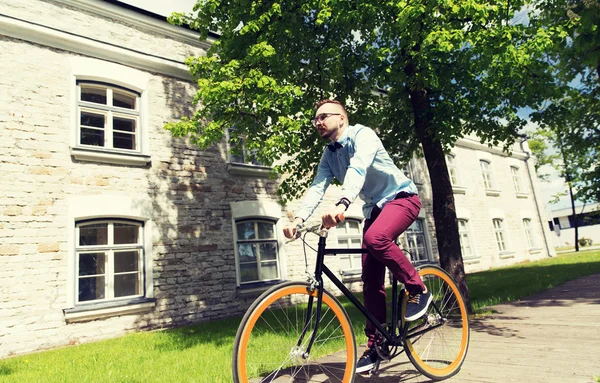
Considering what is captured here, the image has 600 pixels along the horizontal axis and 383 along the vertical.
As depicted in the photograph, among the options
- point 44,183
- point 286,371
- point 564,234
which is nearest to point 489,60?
point 286,371

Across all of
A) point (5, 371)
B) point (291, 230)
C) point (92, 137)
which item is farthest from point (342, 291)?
point (92, 137)

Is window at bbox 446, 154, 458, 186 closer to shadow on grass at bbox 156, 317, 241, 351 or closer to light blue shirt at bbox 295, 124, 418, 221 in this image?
shadow on grass at bbox 156, 317, 241, 351

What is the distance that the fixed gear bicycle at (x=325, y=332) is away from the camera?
7.47ft

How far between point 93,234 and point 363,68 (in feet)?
20.6

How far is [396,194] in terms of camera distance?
2859mm

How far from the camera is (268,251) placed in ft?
33.5

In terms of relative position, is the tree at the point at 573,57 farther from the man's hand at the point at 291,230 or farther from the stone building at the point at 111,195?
the stone building at the point at 111,195

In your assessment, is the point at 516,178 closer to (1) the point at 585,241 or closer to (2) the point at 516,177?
(2) the point at 516,177

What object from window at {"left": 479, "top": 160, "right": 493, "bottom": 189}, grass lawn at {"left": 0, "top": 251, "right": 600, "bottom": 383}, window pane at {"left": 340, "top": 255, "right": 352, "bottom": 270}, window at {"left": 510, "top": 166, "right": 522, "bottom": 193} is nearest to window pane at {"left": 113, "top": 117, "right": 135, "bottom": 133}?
grass lawn at {"left": 0, "top": 251, "right": 600, "bottom": 383}

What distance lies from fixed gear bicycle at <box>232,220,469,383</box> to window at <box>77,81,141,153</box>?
6952 mm

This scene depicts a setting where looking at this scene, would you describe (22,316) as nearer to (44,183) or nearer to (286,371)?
(44,183)

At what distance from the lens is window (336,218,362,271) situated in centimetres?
1200

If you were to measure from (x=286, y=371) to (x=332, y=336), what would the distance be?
0.38 metres

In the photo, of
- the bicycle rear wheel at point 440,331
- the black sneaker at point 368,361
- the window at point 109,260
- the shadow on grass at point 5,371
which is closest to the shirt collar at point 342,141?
the bicycle rear wheel at point 440,331
